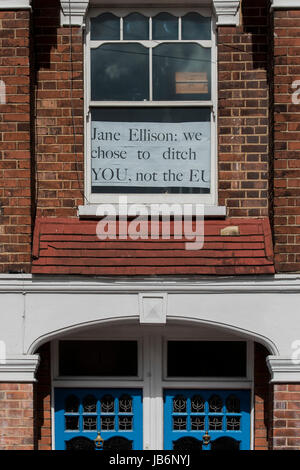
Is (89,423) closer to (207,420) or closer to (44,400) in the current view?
(44,400)

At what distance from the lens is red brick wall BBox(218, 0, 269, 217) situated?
6.21 m

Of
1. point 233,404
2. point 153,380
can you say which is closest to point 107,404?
point 153,380

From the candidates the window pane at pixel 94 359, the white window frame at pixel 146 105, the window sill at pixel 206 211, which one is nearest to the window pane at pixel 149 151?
the white window frame at pixel 146 105

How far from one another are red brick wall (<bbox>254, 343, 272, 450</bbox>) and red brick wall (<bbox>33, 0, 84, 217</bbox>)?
2.21 metres

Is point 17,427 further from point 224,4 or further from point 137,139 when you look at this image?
point 224,4

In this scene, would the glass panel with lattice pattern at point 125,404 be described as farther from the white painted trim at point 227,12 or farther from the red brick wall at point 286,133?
the white painted trim at point 227,12

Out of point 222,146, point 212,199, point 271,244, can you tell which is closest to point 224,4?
point 222,146

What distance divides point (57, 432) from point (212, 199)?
2.64m

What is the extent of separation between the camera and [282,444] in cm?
583

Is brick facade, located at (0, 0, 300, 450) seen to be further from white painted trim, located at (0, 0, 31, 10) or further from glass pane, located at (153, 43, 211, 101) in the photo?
glass pane, located at (153, 43, 211, 101)

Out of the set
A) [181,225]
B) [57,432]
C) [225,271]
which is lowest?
[57,432]

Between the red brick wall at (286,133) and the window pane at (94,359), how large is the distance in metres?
1.82

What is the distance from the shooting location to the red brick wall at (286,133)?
5895mm

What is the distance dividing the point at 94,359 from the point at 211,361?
112 cm
